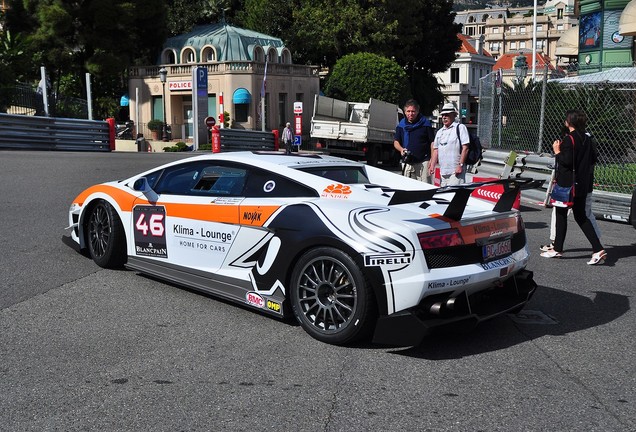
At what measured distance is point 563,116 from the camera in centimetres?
1541

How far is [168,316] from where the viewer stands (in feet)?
19.2

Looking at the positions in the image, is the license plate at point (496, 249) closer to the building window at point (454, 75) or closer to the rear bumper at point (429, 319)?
the rear bumper at point (429, 319)

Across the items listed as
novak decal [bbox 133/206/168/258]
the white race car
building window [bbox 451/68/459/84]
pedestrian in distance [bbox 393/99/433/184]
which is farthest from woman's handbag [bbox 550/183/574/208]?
building window [bbox 451/68/459/84]

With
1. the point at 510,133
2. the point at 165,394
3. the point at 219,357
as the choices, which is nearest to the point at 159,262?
the point at 219,357

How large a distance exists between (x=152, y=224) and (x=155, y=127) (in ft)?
141

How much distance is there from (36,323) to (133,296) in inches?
39.8

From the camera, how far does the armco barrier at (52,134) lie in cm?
2214

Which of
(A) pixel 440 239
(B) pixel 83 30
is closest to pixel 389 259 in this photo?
(A) pixel 440 239

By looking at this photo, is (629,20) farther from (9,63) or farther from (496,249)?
(9,63)

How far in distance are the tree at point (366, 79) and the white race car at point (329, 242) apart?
40213 mm

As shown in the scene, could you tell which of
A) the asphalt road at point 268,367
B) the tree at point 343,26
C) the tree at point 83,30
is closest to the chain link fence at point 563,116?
the asphalt road at point 268,367

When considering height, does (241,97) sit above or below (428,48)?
below

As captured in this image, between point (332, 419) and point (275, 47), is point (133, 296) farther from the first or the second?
point (275, 47)

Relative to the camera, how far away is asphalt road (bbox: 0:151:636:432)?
3963 millimetres
